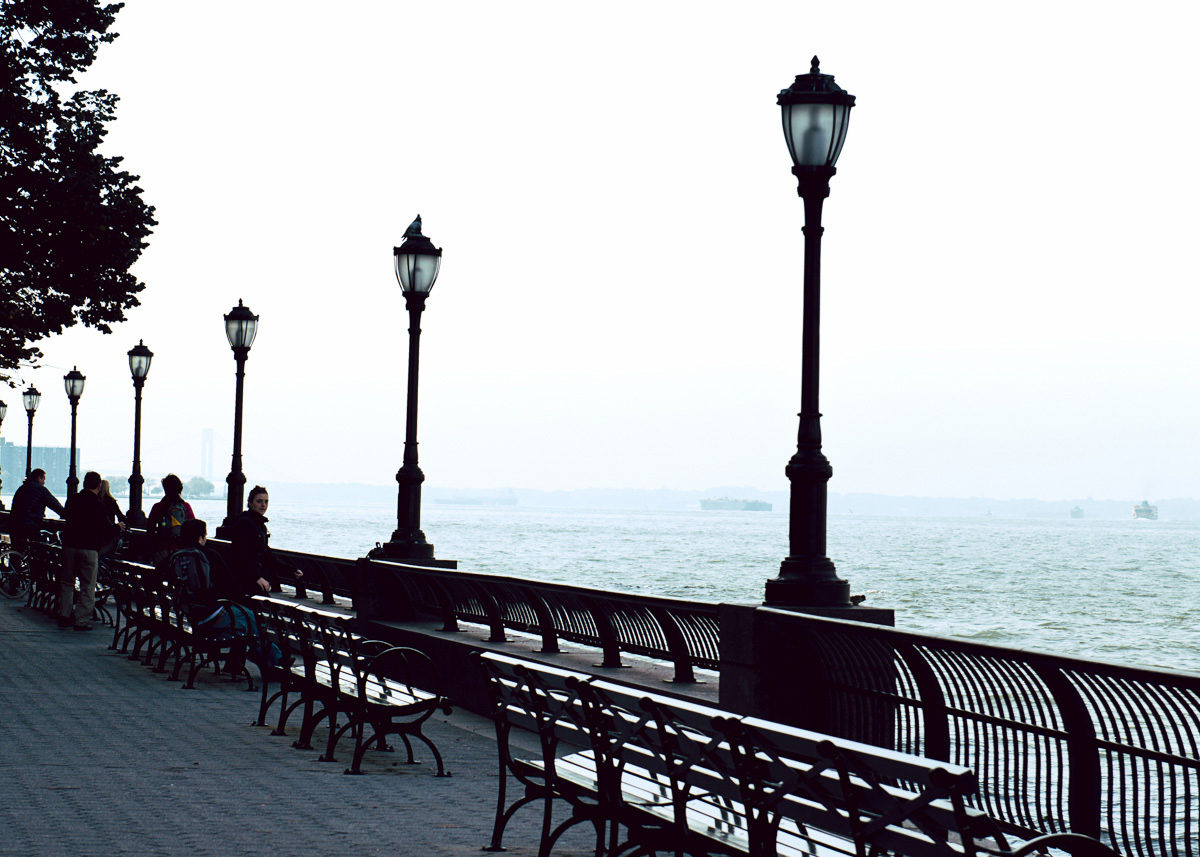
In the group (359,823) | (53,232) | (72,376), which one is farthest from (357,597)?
(72,376)

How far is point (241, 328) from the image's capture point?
2361 centimetres

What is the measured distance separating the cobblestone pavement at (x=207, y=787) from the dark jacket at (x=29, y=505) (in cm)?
1231

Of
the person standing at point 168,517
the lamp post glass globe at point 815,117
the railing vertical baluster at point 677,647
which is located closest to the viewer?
the lamp post glass globe at point 815,117

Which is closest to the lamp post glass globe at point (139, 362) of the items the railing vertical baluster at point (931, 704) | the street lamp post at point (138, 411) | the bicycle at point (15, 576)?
the street lamp post at point (138, 411)

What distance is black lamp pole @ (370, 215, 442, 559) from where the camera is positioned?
17.1 meters

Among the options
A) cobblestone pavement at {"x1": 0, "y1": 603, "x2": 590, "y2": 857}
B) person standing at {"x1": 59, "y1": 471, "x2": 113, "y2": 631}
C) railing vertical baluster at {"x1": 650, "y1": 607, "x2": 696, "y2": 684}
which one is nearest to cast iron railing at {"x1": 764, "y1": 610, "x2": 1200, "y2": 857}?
cobblestone pavement at {"x1": 0, "y1": 603, "x2": 590, "y2": 857}

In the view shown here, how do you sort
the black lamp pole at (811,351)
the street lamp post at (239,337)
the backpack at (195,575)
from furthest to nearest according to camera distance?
1. the street lamp post at (239,337)
2. the backpack at (195,575)
3. the black lamp pole at (811,351)

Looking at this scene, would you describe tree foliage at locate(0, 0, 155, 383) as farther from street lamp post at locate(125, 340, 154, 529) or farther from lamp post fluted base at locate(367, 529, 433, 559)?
lamp post fluted base at locate(367, 529, 433, 559)

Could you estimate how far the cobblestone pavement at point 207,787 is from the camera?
765 cm

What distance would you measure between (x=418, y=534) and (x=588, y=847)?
31.7ft

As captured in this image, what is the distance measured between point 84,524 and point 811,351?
42.7ft

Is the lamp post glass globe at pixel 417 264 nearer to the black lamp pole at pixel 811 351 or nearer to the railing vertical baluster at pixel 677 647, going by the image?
the railing vertical baluster at pixel 677 647

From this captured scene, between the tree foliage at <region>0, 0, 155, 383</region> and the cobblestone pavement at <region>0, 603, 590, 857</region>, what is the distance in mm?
15985

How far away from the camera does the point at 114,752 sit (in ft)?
34.2
